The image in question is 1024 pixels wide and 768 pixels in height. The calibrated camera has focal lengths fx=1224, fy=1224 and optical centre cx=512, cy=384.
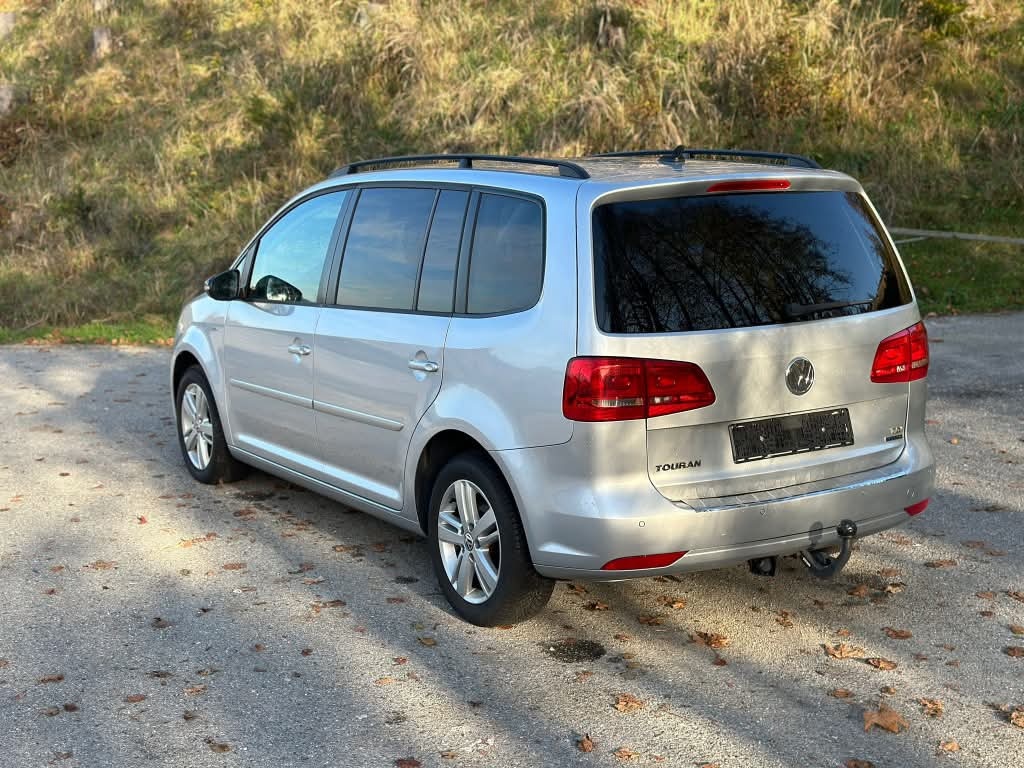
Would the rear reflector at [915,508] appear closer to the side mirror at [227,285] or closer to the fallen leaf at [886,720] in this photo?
the fallen leaf at [886,720]

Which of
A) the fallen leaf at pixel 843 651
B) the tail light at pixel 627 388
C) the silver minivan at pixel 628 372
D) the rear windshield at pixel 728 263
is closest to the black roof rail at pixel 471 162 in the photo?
the silver minivan at pixel 628 372

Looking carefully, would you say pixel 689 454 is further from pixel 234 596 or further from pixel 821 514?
pixel 234 596

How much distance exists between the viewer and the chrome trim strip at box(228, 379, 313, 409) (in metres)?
6.21

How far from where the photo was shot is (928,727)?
4129 millimetres

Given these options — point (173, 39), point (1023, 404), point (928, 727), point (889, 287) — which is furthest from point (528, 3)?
point (928, 727)

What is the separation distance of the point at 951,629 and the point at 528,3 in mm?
18825

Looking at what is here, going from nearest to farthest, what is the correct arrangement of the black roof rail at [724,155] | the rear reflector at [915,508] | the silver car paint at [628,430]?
the silver car paint at [628,430]
the rear reflector at [915,508]
the black roof rail at [724,155]

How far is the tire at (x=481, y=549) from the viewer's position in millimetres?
4871

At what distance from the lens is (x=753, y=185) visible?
4812 mm

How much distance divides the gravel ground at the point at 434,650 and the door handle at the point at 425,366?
107 centimetres

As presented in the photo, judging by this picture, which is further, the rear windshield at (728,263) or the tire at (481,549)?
the tire at (481,549)

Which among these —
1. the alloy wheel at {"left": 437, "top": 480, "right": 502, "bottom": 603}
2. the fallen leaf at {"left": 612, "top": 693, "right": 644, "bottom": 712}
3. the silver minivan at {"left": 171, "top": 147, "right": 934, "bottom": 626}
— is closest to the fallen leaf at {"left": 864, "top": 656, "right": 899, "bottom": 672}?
the silver minivan at {"left": 171, "top": 147, "right": 934, "bottom": 626}

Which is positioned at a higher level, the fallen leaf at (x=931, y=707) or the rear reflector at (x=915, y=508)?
the rear reflector at (x=915, y=508)

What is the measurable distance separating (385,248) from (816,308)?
6.84 ft
